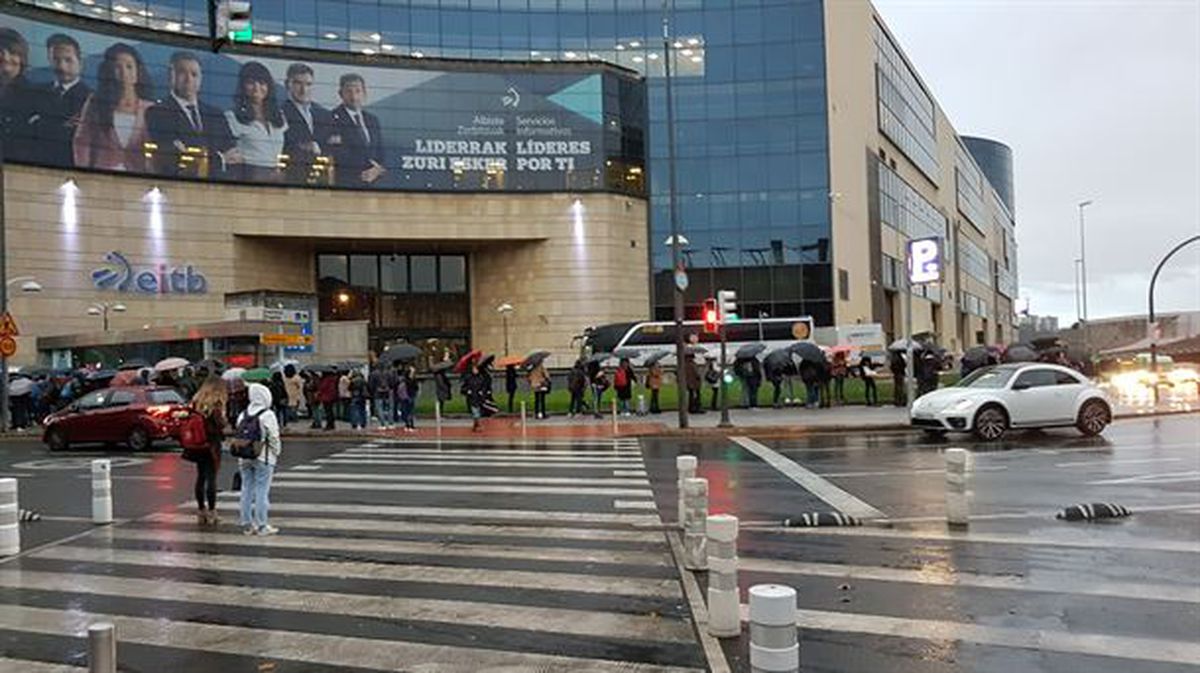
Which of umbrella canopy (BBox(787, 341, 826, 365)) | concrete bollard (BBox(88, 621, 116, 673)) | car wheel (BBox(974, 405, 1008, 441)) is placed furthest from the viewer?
umbrella canopy (BBox(787, 341, 826, 365))

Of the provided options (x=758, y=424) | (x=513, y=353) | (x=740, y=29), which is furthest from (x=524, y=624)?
(x=740, y=29)

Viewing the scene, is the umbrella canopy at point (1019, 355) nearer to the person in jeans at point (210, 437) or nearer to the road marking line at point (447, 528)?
the road marking line at point (447, 528)

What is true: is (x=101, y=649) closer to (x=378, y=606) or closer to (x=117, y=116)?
(x=378, y=606)

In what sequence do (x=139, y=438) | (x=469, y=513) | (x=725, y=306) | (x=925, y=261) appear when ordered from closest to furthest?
(x=469, y=513), (x=139, y=438), (x=925, y=261), (x=725, y=306)

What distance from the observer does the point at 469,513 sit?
11.5 m

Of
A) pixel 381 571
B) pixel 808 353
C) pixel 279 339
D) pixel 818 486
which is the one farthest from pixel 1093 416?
pixel 279 339

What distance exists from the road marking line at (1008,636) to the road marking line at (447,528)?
3.16 metres

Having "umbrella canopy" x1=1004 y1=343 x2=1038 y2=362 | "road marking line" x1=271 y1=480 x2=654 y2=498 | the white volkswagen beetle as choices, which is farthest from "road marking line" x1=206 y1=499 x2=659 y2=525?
"umbrella canopy" x1=1004 y1=343 x2=1038 y2=362

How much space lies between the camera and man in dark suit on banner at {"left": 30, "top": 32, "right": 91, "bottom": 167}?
46469 mm

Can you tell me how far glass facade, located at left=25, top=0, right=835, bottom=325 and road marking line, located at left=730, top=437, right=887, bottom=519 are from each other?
40277mm

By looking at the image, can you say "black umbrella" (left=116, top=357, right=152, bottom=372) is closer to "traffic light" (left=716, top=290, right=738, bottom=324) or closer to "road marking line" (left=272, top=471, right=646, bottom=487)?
"road marking line" (left=272, top=471, right=646, bottom=487)

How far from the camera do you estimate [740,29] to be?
5938 centimetres

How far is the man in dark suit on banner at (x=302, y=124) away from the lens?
53688 mm

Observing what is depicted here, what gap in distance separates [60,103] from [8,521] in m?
44.6
